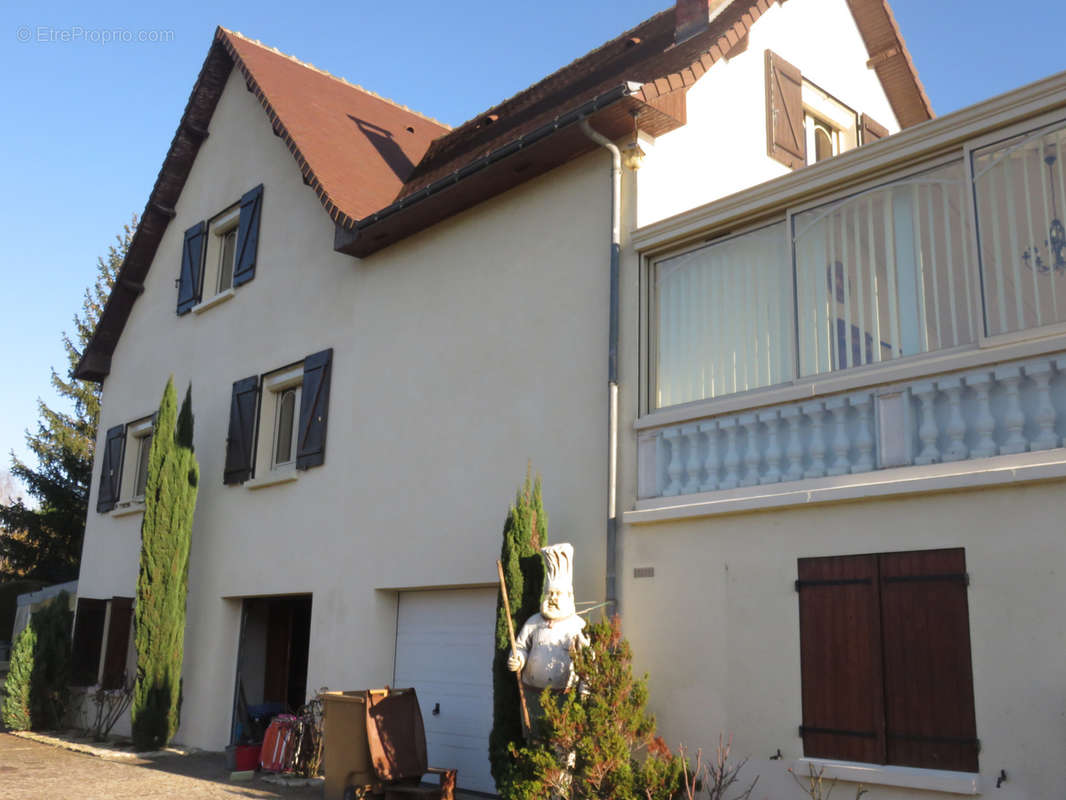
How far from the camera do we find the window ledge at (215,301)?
48.8 ft

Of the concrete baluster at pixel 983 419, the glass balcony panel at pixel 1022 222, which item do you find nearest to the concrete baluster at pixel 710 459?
the concrete baluster at pixel 983 419

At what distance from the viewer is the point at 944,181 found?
7227 mm

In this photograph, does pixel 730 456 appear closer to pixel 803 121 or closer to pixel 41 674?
pixel 803 121

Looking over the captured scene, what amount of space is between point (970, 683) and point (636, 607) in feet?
8.92

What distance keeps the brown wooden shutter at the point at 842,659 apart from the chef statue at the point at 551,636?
1.69 m

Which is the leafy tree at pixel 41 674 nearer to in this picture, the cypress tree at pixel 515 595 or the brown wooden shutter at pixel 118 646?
the brown wooden shutter at pixel 118 646

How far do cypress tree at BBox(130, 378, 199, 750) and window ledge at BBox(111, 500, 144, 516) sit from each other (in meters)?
1.89

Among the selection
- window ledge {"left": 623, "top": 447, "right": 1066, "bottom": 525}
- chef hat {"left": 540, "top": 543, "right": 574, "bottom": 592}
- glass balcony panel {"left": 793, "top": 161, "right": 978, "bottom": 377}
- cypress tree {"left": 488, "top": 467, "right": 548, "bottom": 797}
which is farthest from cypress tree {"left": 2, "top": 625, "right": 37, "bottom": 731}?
glass balcony panel {"left": 793, "top": 161, "right": 978, "bottom": 377}

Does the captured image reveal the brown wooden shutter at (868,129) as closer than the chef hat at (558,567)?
No

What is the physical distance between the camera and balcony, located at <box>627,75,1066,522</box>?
21.8ft

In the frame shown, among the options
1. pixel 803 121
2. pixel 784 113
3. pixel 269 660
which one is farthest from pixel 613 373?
pixel 269 660

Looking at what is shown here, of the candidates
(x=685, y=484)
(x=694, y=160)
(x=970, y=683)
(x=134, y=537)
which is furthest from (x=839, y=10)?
(x=134, y=537)

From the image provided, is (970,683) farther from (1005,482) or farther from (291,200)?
(291,200)

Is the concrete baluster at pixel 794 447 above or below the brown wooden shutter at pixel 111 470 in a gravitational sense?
below
